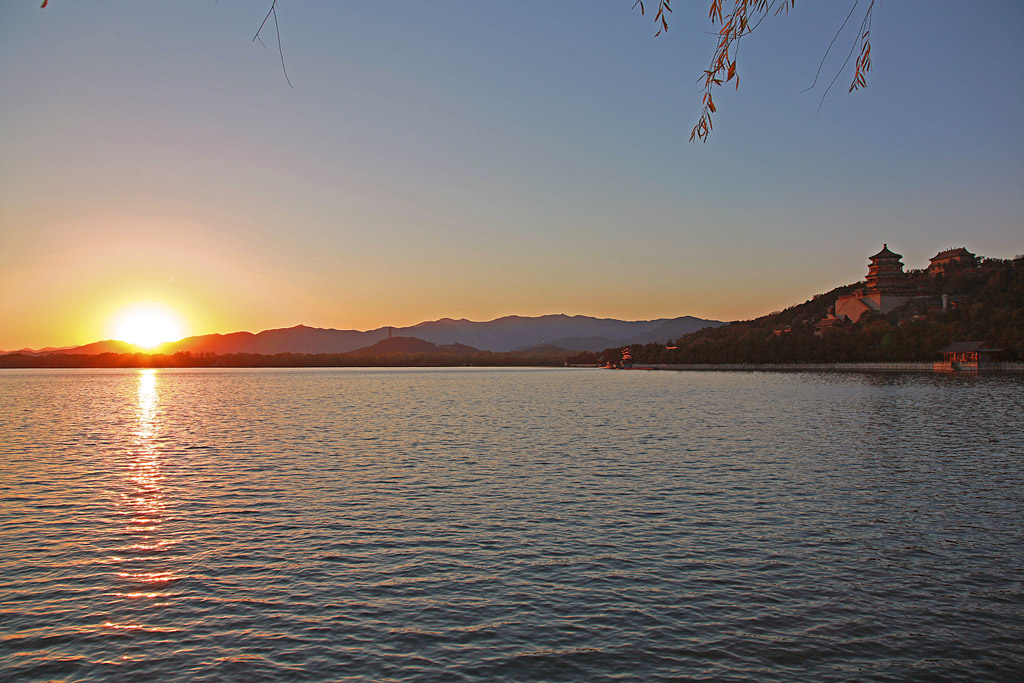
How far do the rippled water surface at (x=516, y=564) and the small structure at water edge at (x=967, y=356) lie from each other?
139581 mm

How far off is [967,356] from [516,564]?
17620 centimetres

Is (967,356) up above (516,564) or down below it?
above

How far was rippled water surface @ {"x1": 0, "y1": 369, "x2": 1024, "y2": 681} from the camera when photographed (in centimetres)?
1166

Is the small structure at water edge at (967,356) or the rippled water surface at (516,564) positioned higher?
the small structure at water edge at (967,356)

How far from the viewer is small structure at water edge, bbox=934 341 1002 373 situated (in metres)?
154

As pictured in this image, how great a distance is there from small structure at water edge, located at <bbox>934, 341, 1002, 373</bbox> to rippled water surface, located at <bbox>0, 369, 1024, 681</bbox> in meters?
140

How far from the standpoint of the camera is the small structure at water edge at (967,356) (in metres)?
154

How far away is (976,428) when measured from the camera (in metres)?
47.2

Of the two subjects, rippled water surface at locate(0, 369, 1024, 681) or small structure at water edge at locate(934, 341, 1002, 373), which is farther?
small structure at water edge at locate(934, 341, 1002, 373)

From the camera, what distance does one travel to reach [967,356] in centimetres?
15888

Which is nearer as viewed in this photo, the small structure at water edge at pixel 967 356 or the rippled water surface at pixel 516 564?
the rippled water surface at pixel 516 564

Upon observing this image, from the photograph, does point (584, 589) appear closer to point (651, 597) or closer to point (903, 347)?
point (651, 597)

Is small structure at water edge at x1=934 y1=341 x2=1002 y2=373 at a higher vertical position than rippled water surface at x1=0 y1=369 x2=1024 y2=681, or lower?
higher

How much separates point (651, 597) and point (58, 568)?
13.9 meters
